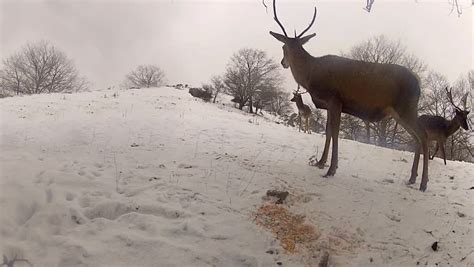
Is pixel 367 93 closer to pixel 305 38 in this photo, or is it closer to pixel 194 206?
pixel 305 38

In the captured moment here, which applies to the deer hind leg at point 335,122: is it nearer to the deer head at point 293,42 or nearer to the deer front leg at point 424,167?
the deer head at point 293,42

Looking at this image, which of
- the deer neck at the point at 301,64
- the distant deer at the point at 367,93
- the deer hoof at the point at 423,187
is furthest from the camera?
the deer neck at the point at 301,64

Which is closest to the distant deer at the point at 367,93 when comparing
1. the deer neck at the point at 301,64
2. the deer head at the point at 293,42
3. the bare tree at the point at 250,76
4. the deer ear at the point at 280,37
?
the deer neck at the point at 301,64

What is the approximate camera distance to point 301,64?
765 cm

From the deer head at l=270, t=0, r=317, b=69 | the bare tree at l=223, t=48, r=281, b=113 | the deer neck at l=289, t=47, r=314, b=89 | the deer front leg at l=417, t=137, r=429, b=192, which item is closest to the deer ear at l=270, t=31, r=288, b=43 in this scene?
the deer head at l=270, t=0, r=317, b=69

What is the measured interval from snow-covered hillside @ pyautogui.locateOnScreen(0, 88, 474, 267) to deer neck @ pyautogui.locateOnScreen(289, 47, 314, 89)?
68.4 inches

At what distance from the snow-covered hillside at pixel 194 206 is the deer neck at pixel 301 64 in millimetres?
1738

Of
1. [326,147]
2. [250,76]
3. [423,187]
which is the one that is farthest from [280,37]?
[250,76]

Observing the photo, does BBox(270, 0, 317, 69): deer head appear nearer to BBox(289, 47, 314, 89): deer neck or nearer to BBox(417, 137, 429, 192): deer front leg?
BBox(289, 47, 314, 89): deer neck

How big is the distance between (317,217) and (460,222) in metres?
2.30

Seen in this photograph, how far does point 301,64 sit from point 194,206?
3.95 m

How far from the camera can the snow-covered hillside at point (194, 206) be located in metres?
4.23

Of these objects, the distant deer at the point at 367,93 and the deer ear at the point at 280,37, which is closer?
the distant deer at the point at 367,93

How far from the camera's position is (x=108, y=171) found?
604cm
